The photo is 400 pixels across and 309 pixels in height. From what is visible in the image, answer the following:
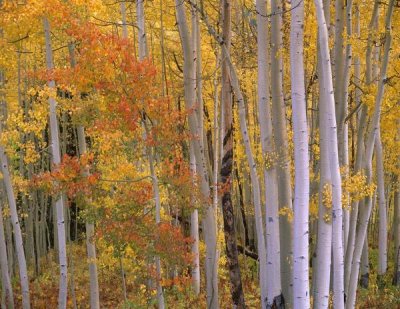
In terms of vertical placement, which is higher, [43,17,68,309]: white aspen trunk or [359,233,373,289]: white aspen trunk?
[43,17,68,309]: white aspen trunk

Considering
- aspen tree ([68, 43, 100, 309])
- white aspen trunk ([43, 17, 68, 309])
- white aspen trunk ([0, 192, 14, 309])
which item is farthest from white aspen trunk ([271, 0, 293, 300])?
white aspen trunk ([0, 192, 14, 309])

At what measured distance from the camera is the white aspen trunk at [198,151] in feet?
28.4

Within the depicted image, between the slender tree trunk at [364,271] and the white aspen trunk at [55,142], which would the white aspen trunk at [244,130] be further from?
the slender tree trunk at [364,271]

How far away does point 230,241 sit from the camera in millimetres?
10344

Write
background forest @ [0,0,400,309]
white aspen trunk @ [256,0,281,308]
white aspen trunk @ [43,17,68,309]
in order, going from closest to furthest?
background forest @ [0,0,400,309]
white aspen trunk @ [256,0,281,308]
white aspen trunk @ [43,17,68,309]

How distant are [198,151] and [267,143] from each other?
1.93 meters

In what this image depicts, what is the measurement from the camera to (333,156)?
6148 millimetres

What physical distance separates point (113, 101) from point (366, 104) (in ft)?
13.5

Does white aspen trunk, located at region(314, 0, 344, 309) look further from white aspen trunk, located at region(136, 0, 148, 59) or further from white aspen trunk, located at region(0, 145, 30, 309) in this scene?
white aspen trunk, located at region(0, 145, 30, 309)

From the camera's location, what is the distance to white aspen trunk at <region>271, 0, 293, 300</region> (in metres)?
7.39

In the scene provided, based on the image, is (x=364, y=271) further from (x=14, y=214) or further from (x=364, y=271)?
(x=14, y=214)

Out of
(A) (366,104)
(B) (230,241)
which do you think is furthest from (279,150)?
(B) (230,241)

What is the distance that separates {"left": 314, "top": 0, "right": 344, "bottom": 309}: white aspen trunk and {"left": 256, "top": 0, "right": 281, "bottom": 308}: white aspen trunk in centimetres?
92

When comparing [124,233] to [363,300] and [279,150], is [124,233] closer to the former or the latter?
[279,150]
